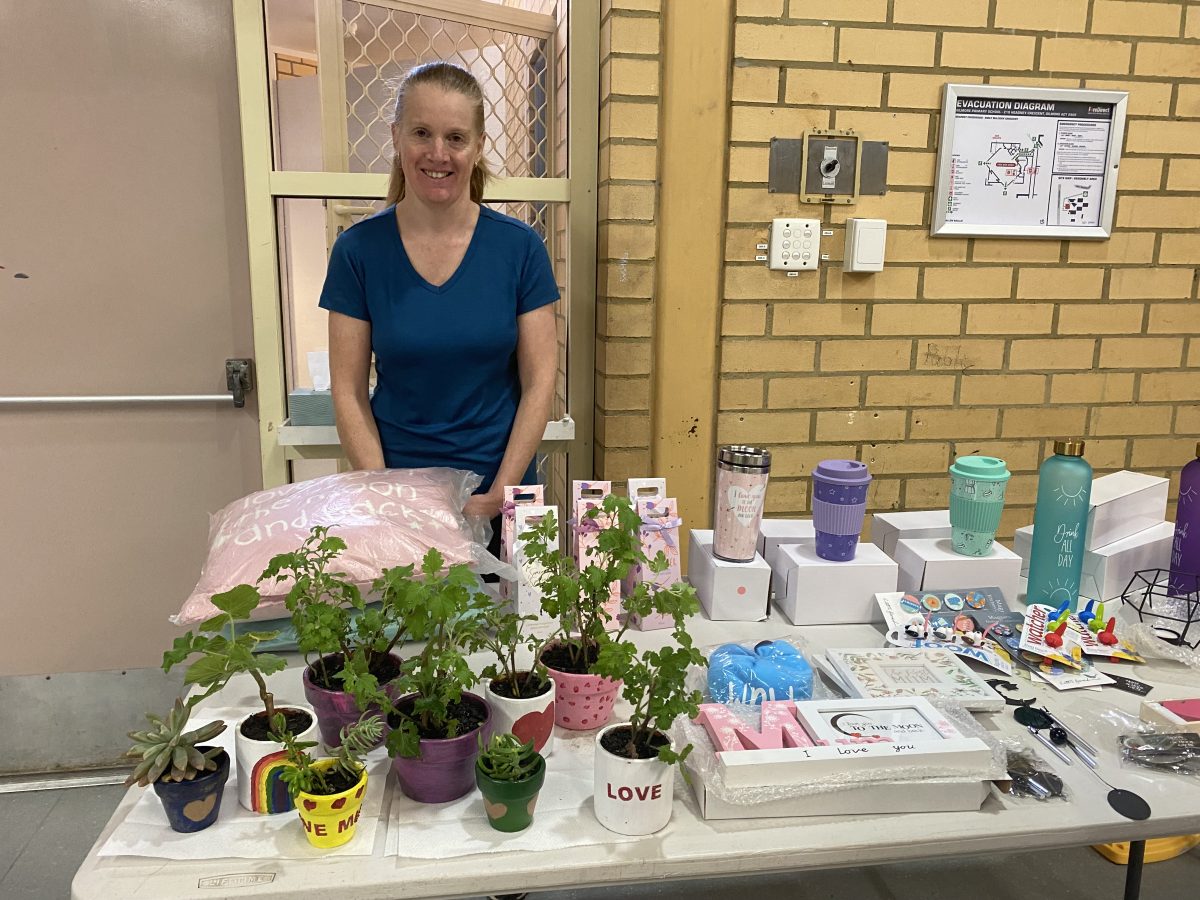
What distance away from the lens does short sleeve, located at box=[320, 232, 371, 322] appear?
5.78 ft

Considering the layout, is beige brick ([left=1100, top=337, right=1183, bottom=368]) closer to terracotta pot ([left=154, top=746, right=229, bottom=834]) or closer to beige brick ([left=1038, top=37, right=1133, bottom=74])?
beige brick ([left=1038, top=37, right=1133, bottom=74])

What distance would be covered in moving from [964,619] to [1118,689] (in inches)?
9.7

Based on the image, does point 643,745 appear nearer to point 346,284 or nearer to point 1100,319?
point 346,284

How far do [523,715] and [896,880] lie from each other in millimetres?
1470

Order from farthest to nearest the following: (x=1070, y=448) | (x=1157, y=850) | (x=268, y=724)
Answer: (x=1157, y=850), (x=1070, y=448), (x=268, y=724)

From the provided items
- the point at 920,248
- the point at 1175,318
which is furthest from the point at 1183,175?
the point at 920,248

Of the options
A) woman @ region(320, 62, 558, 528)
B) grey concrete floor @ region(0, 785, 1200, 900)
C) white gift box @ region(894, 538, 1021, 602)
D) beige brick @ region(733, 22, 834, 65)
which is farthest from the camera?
beige brick @ region(733, 22, 834, 65)

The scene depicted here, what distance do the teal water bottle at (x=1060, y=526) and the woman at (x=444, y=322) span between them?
98 cm

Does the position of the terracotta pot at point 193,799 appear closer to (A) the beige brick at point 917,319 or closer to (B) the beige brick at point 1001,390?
(A) the beige brick at point 917,319

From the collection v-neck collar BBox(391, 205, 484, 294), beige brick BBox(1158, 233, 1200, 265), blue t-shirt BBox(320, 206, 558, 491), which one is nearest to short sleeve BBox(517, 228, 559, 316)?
blue t-shirt BBox(320, 206, 558, 491)

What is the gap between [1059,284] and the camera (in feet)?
7.75

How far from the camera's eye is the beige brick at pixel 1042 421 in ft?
7.96

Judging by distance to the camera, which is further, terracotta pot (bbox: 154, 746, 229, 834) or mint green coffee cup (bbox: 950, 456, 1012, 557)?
mint green coffee cup (bbox: 950, 456, 1012, 557)

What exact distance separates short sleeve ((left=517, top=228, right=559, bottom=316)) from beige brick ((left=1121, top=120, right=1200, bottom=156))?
1658mm
